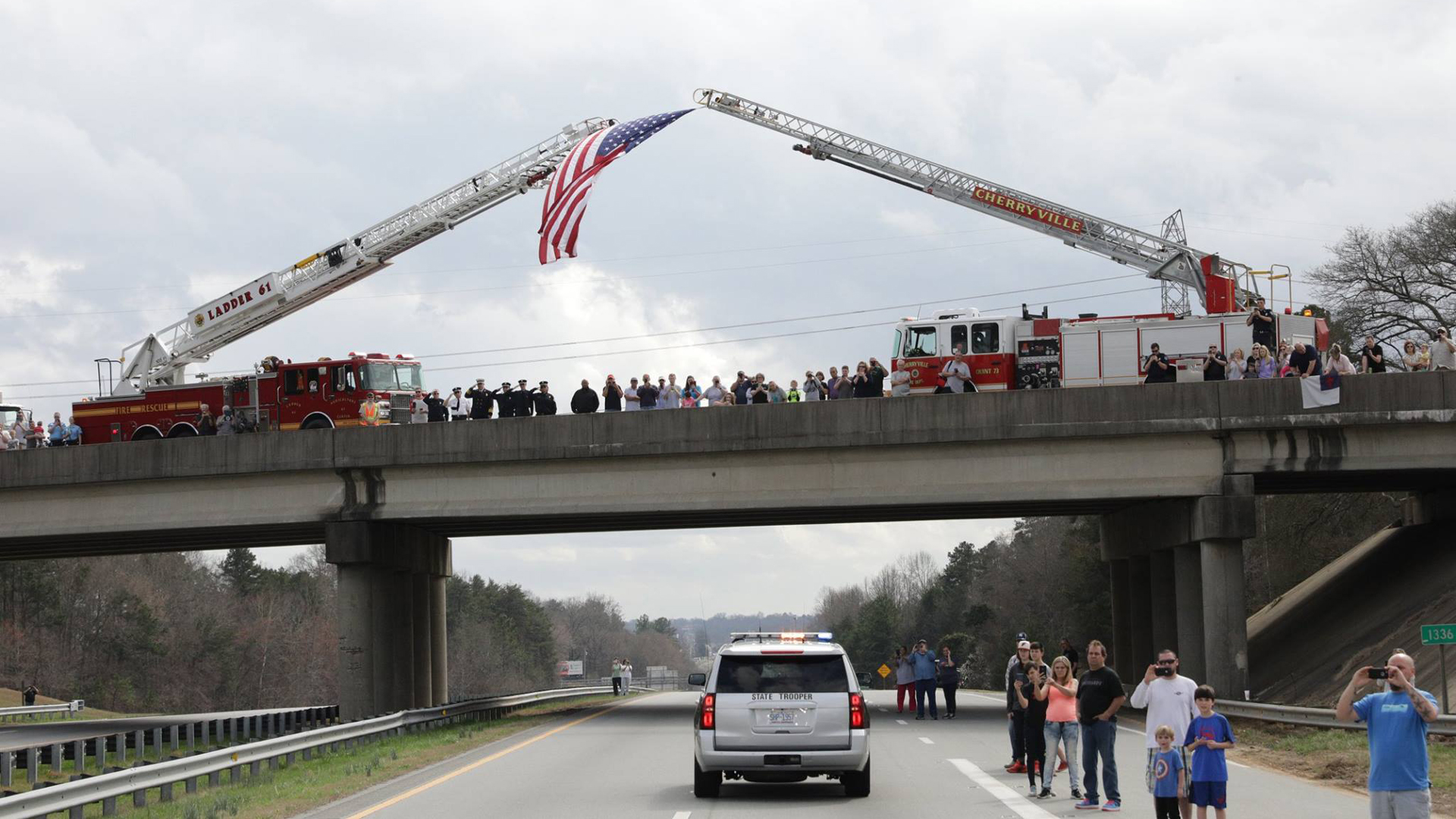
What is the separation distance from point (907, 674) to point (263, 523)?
15118 millimetres

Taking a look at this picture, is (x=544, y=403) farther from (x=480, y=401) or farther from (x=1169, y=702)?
(x=1169, y=702)

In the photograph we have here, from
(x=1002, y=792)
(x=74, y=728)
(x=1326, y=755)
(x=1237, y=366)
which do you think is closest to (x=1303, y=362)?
(x=1237, y=366)

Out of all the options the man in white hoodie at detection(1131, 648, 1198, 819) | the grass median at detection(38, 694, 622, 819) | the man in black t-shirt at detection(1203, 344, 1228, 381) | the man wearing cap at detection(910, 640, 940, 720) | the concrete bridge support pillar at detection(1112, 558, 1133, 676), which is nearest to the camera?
the man in white hoodie at detection(1131, 648, 1198, 819)

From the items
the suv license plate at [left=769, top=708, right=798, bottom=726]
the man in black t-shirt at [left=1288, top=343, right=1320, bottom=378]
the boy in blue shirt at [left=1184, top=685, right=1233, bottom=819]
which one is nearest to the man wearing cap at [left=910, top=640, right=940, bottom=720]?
the man in black t-shirt at [left=1288, top=343, right=1320, bottom=378]

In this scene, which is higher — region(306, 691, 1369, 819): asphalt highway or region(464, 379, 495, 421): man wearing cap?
region(464, 379, 495, 421): man wearing cap

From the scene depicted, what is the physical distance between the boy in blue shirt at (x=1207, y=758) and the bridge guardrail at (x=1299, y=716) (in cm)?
958

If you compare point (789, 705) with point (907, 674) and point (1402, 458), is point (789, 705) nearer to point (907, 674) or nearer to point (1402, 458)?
point (907, 674)

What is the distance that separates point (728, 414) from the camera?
32.6 meters

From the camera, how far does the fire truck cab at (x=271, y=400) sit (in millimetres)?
40281

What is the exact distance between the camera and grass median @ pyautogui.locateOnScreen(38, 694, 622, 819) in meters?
15.9

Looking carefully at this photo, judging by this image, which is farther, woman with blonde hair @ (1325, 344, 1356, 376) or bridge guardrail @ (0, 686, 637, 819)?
woman with blonde hair @ (1325, 344, 1356, 376)

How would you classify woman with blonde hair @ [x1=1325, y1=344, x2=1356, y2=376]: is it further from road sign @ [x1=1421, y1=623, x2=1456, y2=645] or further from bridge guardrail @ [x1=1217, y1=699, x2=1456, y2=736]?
road sign @ [x1=1421, y1=623, x2=1456, y2=645]

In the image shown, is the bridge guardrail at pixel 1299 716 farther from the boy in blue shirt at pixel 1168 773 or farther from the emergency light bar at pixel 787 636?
the boy in blue shirt at pixel 1168 773

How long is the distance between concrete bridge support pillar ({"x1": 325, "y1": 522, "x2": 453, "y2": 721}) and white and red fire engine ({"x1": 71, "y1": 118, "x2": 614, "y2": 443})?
14.3 feet
